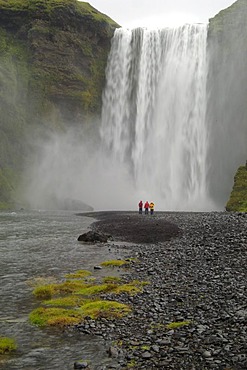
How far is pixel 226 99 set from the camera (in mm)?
82062

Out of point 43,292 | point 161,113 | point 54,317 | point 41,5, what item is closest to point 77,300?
point 43,292

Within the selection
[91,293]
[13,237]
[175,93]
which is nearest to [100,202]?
[175,93]

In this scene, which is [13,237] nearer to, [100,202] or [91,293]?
[91,293]

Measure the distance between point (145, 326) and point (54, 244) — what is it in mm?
17422

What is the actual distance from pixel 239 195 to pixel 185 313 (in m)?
46.5

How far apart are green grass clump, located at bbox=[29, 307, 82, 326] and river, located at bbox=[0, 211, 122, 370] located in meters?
0.30

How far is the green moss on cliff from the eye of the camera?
52.7 metres

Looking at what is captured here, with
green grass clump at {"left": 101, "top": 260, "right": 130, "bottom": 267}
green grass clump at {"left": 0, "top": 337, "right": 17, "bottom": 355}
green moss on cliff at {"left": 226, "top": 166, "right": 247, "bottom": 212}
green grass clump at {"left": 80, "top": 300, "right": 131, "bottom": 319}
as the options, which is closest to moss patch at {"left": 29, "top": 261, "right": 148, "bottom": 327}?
green grass clump at {"left": 80, "top": 300, "right": 131, "bottom": 319}

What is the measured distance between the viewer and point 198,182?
257ft

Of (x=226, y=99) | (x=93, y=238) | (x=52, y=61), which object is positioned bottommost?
(x=93, y=238)

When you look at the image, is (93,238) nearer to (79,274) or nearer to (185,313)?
(79,274)

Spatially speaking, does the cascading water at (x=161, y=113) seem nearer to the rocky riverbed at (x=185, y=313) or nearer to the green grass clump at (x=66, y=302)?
the rocky riverbed at (x=185, y=313)

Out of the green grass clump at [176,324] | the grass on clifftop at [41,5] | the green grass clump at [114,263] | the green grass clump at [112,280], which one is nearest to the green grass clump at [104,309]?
the green grass clump at [176,324]

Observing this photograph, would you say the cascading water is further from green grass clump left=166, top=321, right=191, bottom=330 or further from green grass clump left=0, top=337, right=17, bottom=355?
green grass clump left=0, top=337, right=17, bottom=355
